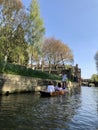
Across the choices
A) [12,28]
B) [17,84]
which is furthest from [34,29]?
[17,84]

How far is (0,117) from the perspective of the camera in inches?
601

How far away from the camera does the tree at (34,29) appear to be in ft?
144

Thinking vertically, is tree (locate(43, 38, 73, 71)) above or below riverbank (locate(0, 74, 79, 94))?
above

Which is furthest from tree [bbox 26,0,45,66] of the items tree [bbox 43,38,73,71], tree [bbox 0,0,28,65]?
tree [bbox 43,38,73,71]

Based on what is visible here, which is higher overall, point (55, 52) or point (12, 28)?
point (55, 52)

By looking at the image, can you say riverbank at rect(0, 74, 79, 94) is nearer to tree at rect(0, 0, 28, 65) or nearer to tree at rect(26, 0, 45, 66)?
tree at rect(0, 0, 28, 65)

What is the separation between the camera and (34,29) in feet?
147

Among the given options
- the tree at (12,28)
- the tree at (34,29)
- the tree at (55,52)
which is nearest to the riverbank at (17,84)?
the tree at (12,28)

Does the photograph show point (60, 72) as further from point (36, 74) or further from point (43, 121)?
point (43, 121)

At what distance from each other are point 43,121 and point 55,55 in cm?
6879

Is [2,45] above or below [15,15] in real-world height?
below

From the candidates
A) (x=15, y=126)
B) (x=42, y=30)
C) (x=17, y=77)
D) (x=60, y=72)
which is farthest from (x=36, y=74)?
(x=60, y=72)

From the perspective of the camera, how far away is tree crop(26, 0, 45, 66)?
43.8 m

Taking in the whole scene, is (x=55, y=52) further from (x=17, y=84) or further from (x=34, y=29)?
(x=17, y=84)
